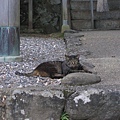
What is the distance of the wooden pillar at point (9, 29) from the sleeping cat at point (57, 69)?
74 centimetres

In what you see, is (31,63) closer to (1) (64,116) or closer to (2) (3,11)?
(2) (3,11)

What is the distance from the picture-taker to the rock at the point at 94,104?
3072 millimetres

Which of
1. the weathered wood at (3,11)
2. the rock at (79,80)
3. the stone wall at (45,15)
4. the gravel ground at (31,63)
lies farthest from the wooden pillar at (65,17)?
the rock at (79,80)

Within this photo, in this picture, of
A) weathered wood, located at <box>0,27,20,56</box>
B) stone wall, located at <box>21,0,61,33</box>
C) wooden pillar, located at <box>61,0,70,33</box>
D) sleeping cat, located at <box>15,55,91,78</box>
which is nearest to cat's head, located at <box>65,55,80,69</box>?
sleeping cat, located at <box>15,55,91,78</box>

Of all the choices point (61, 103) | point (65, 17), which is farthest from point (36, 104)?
point (65, 17)

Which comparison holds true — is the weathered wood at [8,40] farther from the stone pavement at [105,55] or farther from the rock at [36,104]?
the rock at [36,104]

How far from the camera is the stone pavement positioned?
Result: 3.87m

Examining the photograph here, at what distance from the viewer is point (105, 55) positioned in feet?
19.0

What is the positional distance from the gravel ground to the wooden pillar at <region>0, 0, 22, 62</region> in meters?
0.15

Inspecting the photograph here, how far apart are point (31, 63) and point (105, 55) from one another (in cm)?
141

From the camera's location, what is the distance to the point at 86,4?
10219 millimetres

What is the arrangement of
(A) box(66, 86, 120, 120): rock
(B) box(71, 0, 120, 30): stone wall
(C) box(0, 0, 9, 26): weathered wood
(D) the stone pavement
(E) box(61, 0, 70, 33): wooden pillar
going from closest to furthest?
1. (A) box(66, 86, 120, 120): rock
2. (D) the stone pavement
3. (C) box(0, 0, 9, 26): weathered wood
4. (E) box(61, 0, 70, 33): wooden pillar
5. (B) box(71, 0, 120, 30): stone wall

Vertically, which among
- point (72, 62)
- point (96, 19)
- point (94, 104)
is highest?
point (96, 19)

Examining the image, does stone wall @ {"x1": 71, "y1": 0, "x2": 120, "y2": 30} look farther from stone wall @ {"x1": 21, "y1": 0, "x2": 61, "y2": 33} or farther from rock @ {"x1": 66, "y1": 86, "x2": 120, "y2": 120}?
rock @ {"x1": 66, "y1": 86, "x2": 120, "y2": 120}
